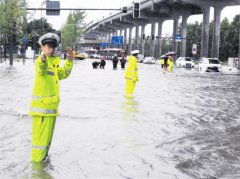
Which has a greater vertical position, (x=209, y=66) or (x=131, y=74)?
(x=131, y=74)

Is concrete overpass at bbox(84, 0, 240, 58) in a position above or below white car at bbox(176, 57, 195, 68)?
above

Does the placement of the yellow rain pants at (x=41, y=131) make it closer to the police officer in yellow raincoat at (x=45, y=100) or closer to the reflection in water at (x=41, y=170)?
the police officer in yellow raincoat at (x=45, y=100)

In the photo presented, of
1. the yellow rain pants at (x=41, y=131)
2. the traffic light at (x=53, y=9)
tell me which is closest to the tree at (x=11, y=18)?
the traffic light at (x=53, y=9)

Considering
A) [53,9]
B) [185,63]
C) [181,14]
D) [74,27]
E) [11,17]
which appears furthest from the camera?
[74,27]

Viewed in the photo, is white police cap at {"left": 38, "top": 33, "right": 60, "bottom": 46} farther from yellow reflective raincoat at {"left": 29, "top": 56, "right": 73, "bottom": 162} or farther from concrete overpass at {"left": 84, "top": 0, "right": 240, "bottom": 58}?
concrete overpass at {"left": 84, "top": 0, "right": 240, "bottom": 58}

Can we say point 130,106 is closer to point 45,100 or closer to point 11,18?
point 45,100

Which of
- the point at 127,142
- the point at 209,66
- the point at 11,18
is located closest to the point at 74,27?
the point at 11,18

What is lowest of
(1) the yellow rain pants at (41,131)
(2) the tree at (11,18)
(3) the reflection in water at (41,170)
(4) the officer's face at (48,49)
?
(3) the reflection in water at (41,170)

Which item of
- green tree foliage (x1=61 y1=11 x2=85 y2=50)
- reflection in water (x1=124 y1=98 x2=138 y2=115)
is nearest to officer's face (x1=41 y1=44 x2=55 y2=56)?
reflection in water (x1=124 y1=98 x2=138 y2=115)

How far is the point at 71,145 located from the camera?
9.09 metres

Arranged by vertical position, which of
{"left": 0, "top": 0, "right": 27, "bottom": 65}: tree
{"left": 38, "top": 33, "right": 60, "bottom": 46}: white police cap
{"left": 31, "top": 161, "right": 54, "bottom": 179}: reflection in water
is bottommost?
{"left": 31, "top": 161, "right": 54, "bottom": 179}: reflection in water

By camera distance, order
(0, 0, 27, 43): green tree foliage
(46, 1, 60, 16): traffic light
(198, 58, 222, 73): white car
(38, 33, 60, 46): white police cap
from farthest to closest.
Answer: (198, 58, 222, 73): white car, (0, 0, 27, 43): green tree foliage, (46, 1, 60, 16): traffic light, (38, 33, 60, 46): white police cap

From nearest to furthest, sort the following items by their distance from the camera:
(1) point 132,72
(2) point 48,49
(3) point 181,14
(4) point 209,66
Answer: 1. (2) point 48,49
2. (1) point 132,72
3. (4) point 209,66
4. (3) point 181,14

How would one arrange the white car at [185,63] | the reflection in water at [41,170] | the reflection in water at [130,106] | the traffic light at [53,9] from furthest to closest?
the white car at [185,63]
the traffic light at [53,9]
the reflection in water at [130,106]
the reflection in water at [41,170]
